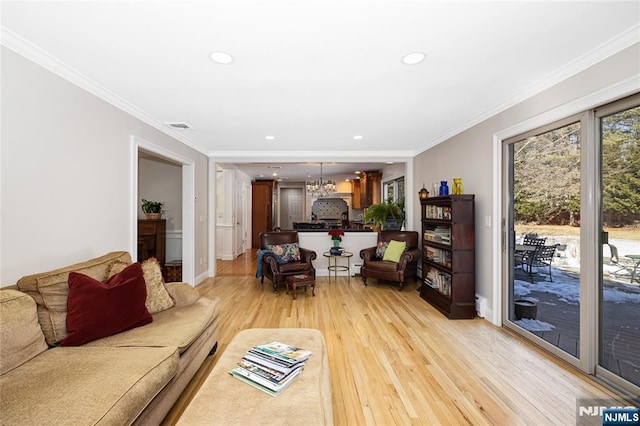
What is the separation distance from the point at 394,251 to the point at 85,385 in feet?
14.2

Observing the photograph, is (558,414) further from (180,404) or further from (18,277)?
(18,277)

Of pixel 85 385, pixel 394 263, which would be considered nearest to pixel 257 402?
pixel 85 385

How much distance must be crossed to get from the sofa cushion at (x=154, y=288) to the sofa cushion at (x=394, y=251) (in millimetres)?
3501

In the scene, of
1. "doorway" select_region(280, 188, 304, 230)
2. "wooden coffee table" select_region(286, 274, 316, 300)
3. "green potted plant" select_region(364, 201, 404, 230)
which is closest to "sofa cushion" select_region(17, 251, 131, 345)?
"wooden coffee table" select_region(286, 274, 316, 300)

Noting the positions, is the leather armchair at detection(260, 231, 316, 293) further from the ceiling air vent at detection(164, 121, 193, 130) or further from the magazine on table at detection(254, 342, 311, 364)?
the magazine on table at detection(254, 342, 311, 364)

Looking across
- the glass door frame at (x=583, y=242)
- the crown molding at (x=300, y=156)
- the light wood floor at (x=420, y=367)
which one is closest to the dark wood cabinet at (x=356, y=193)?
the crown molding at (x=300, y=156)

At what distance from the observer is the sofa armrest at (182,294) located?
2529 millimetres

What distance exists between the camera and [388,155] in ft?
17.9

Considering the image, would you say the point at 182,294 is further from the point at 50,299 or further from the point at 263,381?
the point at 263,381

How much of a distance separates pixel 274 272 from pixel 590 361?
3601mm

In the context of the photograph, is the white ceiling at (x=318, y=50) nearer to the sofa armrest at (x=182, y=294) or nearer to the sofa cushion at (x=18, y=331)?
the sofa cushion at (x=18, y=331)

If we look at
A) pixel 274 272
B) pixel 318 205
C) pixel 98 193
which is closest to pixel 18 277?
pixel 98 193

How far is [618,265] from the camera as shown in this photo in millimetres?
2098

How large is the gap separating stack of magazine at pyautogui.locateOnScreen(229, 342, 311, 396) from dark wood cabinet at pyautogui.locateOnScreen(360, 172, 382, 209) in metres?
6.71
